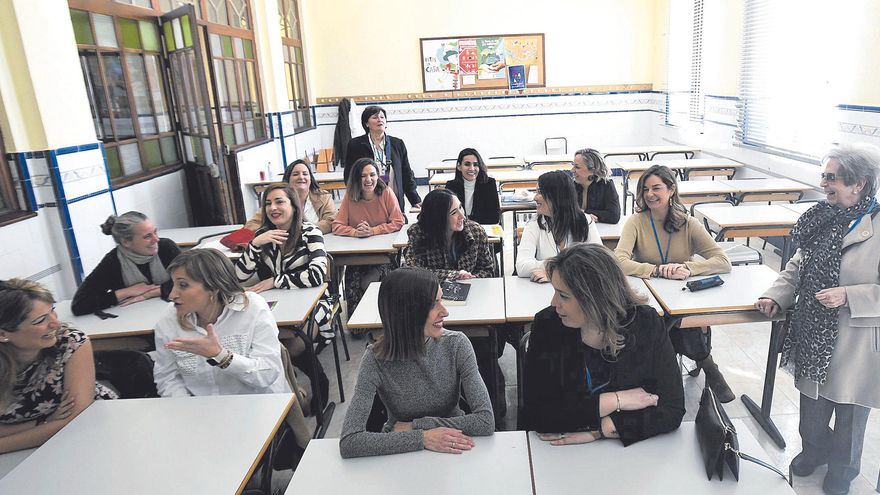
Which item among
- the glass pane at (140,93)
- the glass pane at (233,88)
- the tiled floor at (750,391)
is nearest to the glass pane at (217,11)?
the glass pane at (233,88)

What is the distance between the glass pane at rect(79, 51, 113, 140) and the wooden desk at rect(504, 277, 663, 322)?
159 inches

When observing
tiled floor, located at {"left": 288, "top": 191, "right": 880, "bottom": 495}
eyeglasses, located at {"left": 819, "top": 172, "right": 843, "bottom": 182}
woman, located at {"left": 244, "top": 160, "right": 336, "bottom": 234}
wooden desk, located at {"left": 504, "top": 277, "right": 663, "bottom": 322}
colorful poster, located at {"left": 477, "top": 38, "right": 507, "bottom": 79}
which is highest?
colorful poster, located at {"left": 477, "top": 38, "right": 507, "bottom": 79}

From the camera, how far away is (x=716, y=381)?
321 centimetres

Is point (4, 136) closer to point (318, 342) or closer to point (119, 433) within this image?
point (318, 342)

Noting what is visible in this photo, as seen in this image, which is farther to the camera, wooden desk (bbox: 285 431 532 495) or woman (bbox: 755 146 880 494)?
woman (bbox: 755 146 880 494)

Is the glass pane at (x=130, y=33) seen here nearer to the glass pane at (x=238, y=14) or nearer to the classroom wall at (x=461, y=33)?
the glass pane at (x=238, y=14)

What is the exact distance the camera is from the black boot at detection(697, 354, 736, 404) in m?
3.16

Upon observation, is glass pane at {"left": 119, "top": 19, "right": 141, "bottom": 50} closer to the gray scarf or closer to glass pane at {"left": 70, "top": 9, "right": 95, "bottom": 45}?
glass pane at {"left": 70, "top": 9, "right": 95, "bottom": 45}

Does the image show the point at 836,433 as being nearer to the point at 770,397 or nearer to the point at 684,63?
the point at 770,397

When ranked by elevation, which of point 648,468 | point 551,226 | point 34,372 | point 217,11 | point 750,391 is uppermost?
point 217,11

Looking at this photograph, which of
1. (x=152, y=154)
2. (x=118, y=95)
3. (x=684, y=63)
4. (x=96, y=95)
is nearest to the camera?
(x=96, y=95)

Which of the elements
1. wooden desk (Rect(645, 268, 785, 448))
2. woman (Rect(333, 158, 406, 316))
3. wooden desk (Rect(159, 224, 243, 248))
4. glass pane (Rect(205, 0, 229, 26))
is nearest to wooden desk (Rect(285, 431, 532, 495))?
wooden desk (Rect(645, 268, 785, 448))

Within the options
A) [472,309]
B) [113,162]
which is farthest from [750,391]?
[113,162]

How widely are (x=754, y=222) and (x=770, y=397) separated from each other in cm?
171
